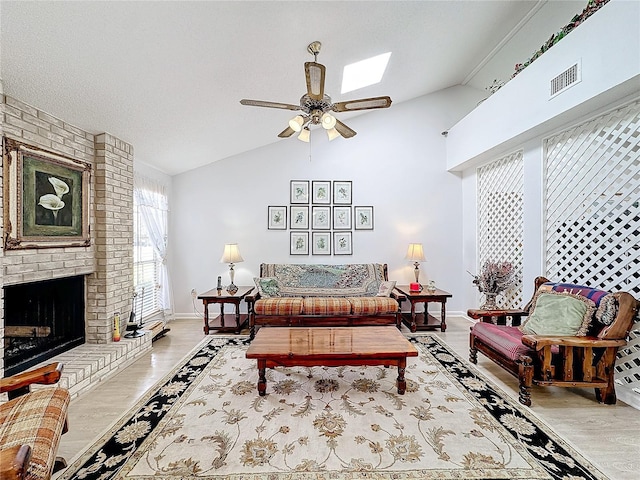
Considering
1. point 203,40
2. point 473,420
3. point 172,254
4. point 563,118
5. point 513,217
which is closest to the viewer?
point 473,420

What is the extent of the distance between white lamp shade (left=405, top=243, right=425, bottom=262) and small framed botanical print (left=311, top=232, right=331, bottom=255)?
1.29 m

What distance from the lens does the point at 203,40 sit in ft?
8.02

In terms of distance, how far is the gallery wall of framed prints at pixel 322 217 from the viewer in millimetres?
5211

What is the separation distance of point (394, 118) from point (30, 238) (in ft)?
16.2

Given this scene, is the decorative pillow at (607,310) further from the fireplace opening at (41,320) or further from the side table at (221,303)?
the fireplace opening at (41,320)

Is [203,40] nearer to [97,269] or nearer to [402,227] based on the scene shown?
[97,269]

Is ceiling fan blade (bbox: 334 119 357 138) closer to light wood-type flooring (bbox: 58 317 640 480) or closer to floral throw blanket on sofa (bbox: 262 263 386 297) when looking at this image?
floral throw blanket on sofa (bbox: 262 263 386 297)

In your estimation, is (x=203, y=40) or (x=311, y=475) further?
(x=203, y=40)

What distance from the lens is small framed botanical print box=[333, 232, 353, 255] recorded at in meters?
5.23

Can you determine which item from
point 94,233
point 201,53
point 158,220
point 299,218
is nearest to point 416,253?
point 299,218

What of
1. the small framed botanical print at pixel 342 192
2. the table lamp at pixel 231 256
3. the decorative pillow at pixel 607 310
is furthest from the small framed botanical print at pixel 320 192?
the decorative pillow at pixel 607 310

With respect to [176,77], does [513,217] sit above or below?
below

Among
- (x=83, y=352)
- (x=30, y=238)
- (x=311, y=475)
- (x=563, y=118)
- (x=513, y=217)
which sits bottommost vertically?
(x=311, y=475)

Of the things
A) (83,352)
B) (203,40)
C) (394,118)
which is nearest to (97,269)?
(83,352)
